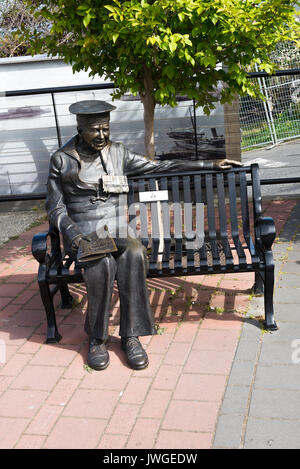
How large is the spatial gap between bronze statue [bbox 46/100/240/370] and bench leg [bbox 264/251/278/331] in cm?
80

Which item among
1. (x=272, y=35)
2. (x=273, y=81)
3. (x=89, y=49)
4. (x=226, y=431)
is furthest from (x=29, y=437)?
(x=273, y=81)

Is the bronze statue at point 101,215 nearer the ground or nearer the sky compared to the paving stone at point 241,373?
nearer the sky

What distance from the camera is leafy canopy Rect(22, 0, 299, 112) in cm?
428

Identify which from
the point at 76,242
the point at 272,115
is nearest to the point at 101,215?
the point at 76,242

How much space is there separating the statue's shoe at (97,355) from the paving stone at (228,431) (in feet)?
3.04

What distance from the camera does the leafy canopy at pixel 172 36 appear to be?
428 centimetres

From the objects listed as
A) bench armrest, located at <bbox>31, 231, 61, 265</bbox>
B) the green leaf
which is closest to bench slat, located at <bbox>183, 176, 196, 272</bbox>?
bench armrest, located at <bbox>31, 231, 61, 265</bbox>

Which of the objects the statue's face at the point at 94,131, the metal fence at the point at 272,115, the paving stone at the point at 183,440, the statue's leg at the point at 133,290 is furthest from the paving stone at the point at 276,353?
the metal fence at the point at 272,115

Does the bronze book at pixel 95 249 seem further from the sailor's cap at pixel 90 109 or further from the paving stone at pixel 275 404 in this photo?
the paving stone at pixel 275 404

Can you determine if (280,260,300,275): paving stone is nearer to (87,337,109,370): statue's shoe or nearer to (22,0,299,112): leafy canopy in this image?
(22,0,299,112): leafy canopy

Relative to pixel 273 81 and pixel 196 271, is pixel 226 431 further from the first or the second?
pixel 273 81

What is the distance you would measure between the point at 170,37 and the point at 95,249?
1653 millimetres

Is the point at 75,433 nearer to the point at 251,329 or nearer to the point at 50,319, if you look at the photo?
the point at 50,319

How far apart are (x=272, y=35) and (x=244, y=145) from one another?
613 centimetres
